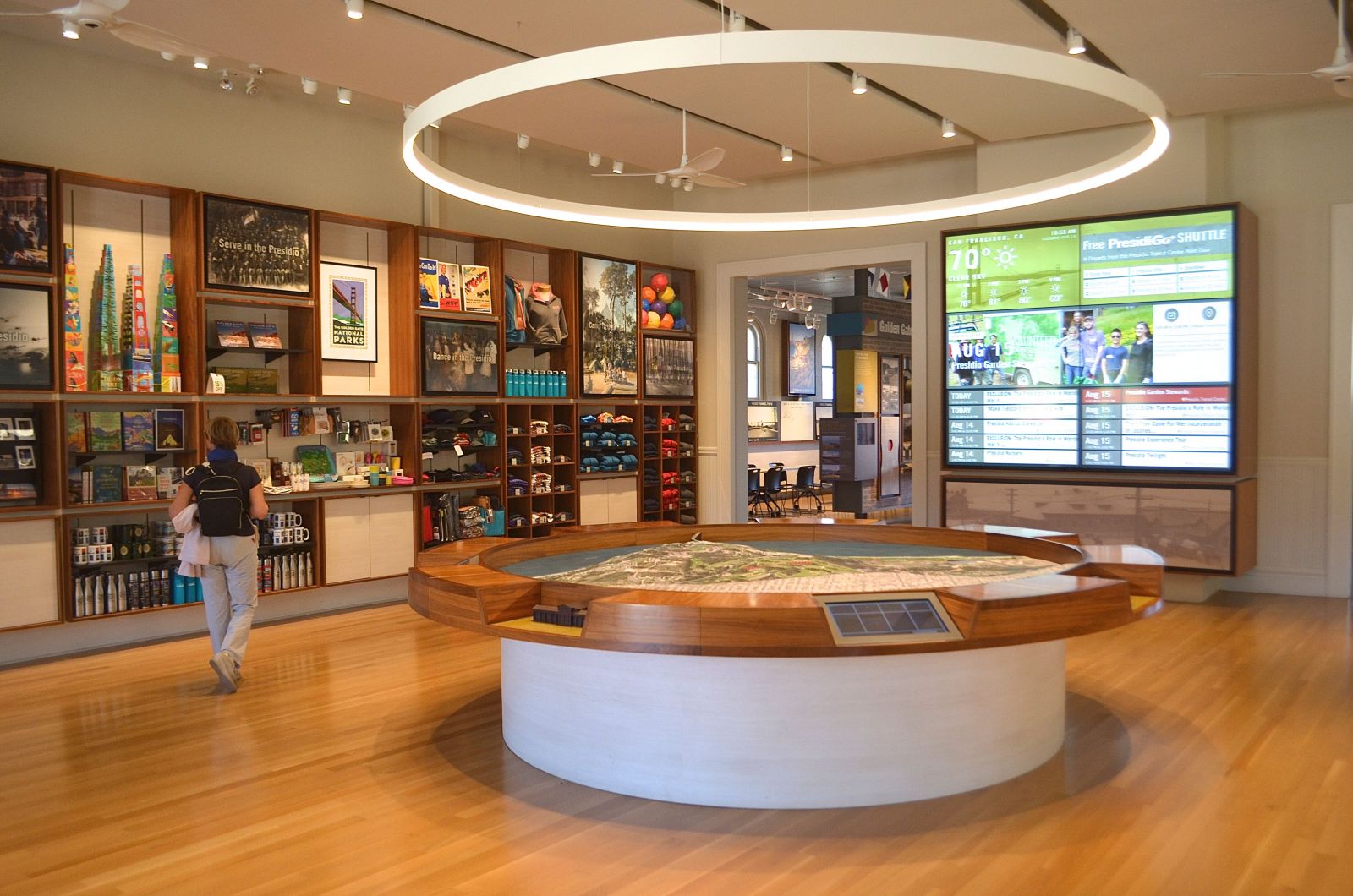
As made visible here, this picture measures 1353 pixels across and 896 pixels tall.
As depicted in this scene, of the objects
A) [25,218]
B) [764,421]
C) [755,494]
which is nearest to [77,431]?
[25,218]

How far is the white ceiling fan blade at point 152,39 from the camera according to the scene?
16.0 ft

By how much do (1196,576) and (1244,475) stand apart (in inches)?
34.0

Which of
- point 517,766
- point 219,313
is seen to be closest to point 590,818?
point 517,766

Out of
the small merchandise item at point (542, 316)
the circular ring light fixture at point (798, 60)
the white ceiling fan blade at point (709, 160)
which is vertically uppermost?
the white ceiling fan blade at point (709, 160)

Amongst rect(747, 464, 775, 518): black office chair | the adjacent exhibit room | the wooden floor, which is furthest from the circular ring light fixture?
rect(747, 464, 775, 518): black office chair

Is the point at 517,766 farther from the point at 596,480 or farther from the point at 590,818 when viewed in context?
the point at 596,480

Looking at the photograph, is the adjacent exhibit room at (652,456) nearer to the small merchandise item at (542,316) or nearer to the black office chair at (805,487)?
the small merchandise item at (542,316)

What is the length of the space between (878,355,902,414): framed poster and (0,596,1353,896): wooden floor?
11.1 m

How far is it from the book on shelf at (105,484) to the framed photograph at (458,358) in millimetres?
2418

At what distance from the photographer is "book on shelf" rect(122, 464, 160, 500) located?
6938 millimetres

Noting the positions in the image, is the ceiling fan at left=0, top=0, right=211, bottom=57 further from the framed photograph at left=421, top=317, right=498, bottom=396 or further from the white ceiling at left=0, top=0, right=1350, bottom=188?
the framed photograph at left=421, top=317, right=498, bottom=396

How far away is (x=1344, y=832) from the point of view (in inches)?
142

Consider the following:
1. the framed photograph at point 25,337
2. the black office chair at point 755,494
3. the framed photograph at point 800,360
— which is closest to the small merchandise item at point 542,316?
the framed photograph at point 25,337

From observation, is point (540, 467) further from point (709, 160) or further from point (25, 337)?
point (25, 337)
